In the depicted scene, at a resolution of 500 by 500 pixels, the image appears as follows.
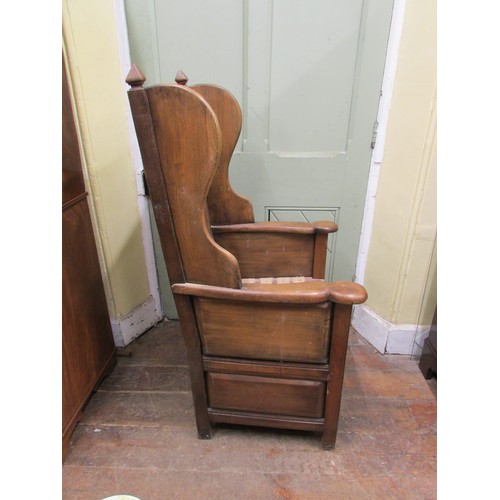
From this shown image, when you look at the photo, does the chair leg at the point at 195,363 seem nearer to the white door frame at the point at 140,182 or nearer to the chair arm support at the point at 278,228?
the chair arm support at the point at 278,228

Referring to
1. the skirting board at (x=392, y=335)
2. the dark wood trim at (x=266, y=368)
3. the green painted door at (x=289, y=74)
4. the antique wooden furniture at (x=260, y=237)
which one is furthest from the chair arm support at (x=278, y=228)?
the skirting board at (x=392, y=335)

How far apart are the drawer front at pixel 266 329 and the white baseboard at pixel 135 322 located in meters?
0.78

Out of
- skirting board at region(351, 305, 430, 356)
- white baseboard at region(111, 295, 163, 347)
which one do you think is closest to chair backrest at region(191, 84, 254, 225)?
white baseboard at region(111, 295, 163, 347)

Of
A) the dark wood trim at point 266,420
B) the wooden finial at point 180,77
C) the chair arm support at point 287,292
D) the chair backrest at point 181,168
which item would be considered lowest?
the dark wood trim at point 266,420

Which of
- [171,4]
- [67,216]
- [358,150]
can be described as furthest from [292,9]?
[67,216]

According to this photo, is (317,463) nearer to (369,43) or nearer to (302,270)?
(302,270)

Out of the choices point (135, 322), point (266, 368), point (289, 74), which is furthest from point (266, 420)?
point (289, 74)

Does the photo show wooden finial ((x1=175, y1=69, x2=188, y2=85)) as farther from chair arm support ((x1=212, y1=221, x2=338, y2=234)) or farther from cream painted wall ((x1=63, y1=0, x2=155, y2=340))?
chair arm support ((x1=212, y1=221, x2=338, y2=234))

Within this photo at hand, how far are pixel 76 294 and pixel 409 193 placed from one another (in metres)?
1.38

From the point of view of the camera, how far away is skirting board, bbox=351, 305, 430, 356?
5.55ft

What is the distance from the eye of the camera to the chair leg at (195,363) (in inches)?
43.8

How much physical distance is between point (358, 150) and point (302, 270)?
1.92 ft

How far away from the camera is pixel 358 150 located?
1.58 m

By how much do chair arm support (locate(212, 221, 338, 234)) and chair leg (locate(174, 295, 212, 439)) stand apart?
1.40 ft
